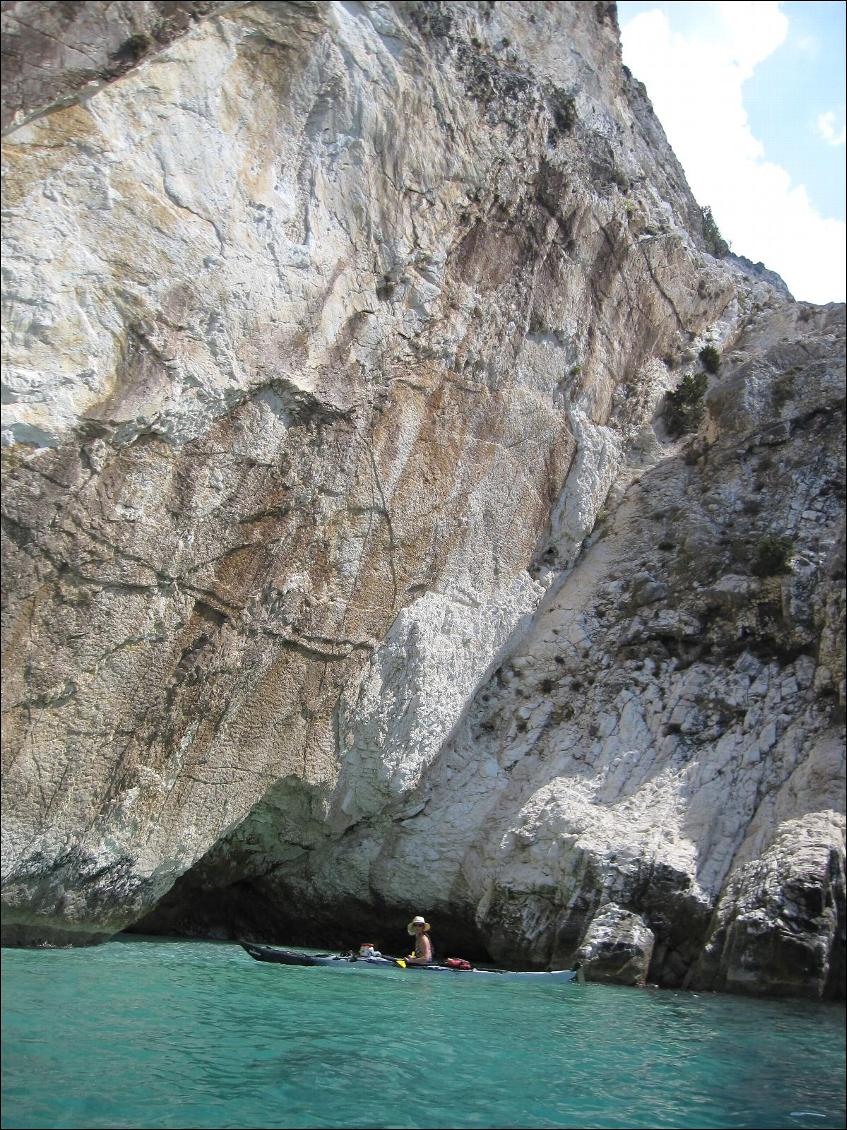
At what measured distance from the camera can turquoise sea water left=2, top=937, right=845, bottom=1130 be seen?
791 centimetres

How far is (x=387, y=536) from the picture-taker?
60.7ft

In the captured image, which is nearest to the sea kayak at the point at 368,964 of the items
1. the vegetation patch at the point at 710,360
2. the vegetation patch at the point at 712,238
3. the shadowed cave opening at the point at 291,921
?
the shadowed cave opening at the point at 291,921

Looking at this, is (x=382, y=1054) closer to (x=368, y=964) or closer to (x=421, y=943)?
(x=368, y=964)

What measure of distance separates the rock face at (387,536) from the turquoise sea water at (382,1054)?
8.50 feet

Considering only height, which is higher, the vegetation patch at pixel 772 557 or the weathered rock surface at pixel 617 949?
the vegetation patch at pixel 772 557

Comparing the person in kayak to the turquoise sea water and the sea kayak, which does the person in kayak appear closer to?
the sea kayak

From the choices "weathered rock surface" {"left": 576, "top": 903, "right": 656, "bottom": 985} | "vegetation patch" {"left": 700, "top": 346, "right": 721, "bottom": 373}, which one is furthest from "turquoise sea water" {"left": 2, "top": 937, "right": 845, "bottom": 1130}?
"vegetation patch" {"left": 700, "top": 346, "right": 721, "bottom": 373}

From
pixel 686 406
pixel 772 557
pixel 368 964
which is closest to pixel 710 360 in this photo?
pixel 686 406

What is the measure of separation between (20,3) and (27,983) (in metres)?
13.0

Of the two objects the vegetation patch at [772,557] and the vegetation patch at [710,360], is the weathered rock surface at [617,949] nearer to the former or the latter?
the vegetation patch at [772,557]

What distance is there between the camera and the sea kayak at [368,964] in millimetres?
15102

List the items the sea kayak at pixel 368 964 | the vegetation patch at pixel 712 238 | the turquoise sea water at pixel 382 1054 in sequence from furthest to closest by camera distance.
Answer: the vegetation patch at pixel 712 238 < the sea kayak at pixel 368 964 < the turquoise sea water at pixel 382 1054

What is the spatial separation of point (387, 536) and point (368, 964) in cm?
727

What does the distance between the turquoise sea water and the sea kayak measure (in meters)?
0.90
